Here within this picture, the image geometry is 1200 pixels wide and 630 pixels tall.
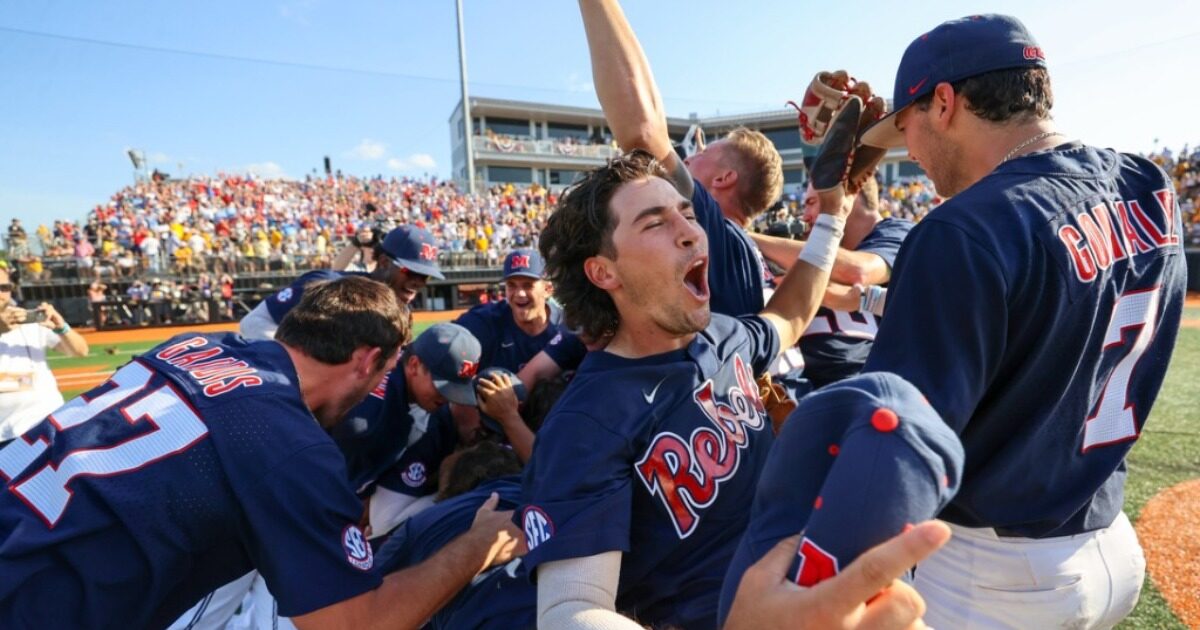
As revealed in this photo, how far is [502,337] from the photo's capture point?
178 inches

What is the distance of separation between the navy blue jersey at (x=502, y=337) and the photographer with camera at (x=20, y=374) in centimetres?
319

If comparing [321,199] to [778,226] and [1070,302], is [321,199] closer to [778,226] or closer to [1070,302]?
[778,226]

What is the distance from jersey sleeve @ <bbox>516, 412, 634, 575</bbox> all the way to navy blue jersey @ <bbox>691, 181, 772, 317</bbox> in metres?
0.96

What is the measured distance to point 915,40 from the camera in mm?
1601

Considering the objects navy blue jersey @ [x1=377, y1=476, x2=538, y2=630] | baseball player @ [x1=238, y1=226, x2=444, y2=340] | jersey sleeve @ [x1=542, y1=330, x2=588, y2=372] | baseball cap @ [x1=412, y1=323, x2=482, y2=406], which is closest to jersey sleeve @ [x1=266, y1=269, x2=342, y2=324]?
baseball player @ [x1=238, y1=226, x2=444, y2=340]

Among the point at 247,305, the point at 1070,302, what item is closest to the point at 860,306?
the point at 1070,302

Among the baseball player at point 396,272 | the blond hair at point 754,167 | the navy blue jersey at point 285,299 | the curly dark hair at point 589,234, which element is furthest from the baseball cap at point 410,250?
the curly dark hair at point 589,234

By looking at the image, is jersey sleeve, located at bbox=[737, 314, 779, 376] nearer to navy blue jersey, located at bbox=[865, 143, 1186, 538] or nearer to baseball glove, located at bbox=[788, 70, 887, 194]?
baseball glove, located at bbox=[788, 70, 887, 194]

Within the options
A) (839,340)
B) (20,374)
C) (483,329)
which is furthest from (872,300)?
(20,374)

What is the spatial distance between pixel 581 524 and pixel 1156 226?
153 cm

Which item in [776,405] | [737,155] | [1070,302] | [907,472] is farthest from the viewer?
[737,155]

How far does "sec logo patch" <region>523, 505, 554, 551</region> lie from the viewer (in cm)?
149

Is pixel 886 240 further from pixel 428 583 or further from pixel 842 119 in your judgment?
pixel 428 583

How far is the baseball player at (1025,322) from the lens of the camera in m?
1.24
